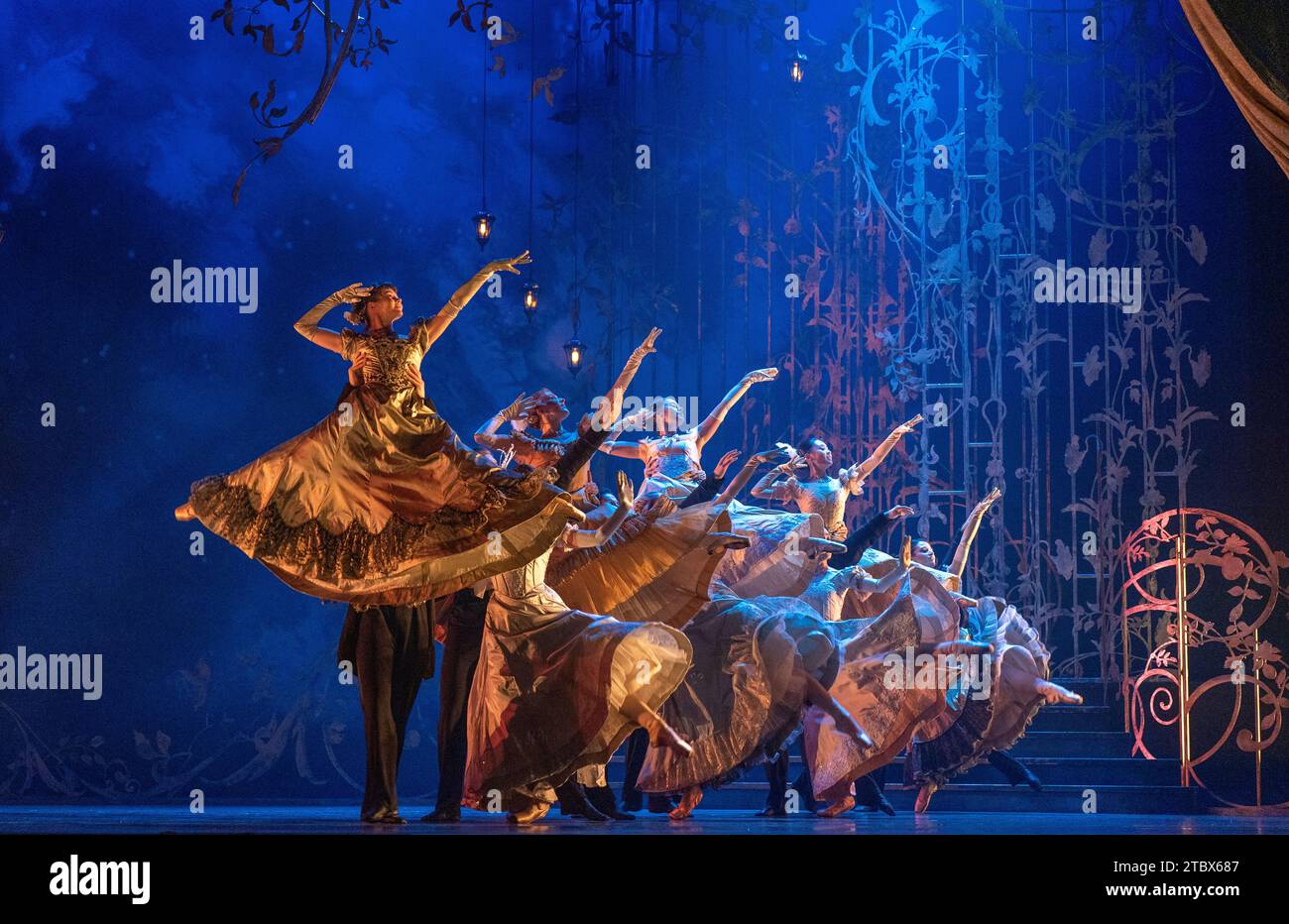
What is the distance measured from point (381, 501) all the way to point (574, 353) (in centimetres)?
271

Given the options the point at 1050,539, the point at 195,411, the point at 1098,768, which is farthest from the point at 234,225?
the point at 1098,768

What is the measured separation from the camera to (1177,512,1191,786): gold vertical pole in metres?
8.09

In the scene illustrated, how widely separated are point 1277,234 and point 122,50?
5830mm

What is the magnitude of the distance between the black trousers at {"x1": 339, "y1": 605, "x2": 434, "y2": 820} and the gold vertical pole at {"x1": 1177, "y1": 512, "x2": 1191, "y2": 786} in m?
4.14

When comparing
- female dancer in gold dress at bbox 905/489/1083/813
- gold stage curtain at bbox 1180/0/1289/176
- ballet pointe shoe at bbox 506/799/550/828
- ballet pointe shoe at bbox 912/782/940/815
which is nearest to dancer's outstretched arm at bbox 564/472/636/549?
ballet pointe shoe at bbox 506/799/550/828

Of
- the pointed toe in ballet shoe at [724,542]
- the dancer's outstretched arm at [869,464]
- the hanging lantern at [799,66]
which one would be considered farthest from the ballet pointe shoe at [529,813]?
the hanging lantern at [799,66]

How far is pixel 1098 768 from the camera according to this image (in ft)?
26.4

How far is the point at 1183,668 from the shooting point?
8195 mm

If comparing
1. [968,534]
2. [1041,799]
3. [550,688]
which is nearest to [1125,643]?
[1041,799]

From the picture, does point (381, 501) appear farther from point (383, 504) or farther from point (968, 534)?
point (968, 534)

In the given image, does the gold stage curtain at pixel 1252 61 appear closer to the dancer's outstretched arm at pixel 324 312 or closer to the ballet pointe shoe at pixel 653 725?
the ballet pointe shoe at pixel 653 725

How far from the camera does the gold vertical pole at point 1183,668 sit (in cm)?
809

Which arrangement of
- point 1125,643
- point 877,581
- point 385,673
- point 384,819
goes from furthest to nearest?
point 1125,643
point 877,581
point 385,673
point 384,819

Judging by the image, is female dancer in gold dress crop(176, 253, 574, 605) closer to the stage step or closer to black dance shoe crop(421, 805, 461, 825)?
black dance shoe crop(421, 805, 461, 825)
